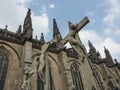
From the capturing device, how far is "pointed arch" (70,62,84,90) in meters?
14.9

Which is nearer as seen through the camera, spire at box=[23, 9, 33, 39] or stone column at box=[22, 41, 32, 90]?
stone column at box=[22, 41, 32, 90]

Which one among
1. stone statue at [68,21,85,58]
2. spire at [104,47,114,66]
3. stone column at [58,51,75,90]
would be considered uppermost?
spire at [104,47,114,66]

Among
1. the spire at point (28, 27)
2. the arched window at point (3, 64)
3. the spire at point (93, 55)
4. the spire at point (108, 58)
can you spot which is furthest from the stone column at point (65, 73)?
the spire at point (108, 58)

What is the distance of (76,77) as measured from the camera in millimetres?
15516

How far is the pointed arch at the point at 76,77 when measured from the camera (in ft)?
49.0

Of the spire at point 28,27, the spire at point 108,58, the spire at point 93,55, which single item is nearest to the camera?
the spire at point 28,27

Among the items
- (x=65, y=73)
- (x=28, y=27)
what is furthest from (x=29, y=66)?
(x=28, y=27)

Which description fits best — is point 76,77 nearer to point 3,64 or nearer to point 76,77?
point 76,77

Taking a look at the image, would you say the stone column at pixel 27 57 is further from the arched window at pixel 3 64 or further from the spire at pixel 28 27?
the arched window at pixel 3 64

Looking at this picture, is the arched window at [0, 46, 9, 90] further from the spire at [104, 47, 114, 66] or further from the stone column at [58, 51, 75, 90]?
the spire at [104, 47, 114, 66]

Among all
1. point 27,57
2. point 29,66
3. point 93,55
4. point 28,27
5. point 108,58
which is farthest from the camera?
point 108,58

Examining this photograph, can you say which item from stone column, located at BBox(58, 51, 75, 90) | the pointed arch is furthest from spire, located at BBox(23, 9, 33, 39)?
the pointed arch

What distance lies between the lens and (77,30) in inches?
129

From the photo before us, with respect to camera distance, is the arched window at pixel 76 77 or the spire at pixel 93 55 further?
the spire at pixel 93 55
